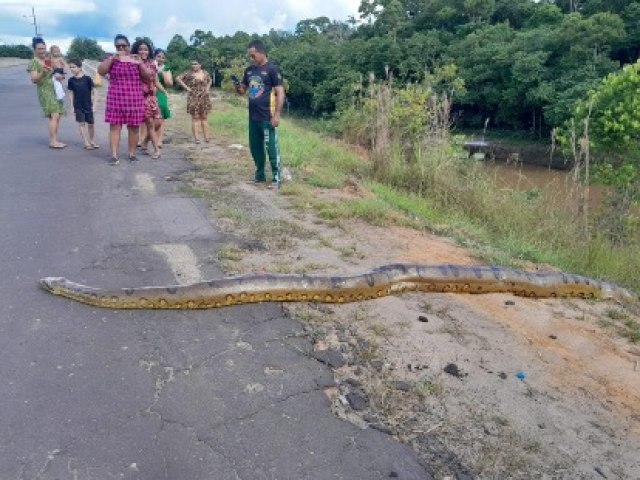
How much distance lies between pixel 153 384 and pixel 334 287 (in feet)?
5.66

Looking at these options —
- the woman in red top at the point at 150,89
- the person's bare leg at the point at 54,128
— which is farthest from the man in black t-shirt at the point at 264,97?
the person's bare leg at the point at 54,128

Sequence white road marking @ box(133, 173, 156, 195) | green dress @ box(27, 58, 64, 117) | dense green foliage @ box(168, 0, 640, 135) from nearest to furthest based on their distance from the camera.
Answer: white road marking @ box(133, 173, 156, 195) → green dress @ box(27, 58, 64, 117) → dense green foliage @ box(168, 0, 640, 135)

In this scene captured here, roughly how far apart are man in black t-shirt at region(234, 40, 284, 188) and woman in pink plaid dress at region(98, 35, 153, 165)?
1.94 meters

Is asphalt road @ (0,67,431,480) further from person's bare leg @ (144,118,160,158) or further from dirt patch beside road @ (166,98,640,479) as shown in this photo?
person's bare leg @ (144,118,160,158)

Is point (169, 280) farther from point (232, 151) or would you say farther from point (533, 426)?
point (232, 151)

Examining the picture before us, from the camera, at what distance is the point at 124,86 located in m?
8.96

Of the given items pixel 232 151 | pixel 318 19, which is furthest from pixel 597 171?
pixel 318 19

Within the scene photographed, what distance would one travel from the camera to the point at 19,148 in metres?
10.4

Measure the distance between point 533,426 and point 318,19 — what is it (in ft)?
248

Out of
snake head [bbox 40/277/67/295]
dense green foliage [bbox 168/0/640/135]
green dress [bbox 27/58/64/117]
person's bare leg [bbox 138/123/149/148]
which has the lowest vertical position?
snake head [bbox 40/277/67/295]

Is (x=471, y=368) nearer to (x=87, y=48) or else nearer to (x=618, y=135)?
(x=618, y=135)

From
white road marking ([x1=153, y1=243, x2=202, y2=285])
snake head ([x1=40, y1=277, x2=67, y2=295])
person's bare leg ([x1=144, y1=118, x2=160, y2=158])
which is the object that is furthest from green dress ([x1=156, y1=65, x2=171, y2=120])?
snake head ([x1=40, y1=277, x2=67, y2=295])

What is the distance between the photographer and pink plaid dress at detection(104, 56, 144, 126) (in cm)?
888

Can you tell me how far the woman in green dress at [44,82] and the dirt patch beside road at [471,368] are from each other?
18.7 feet
